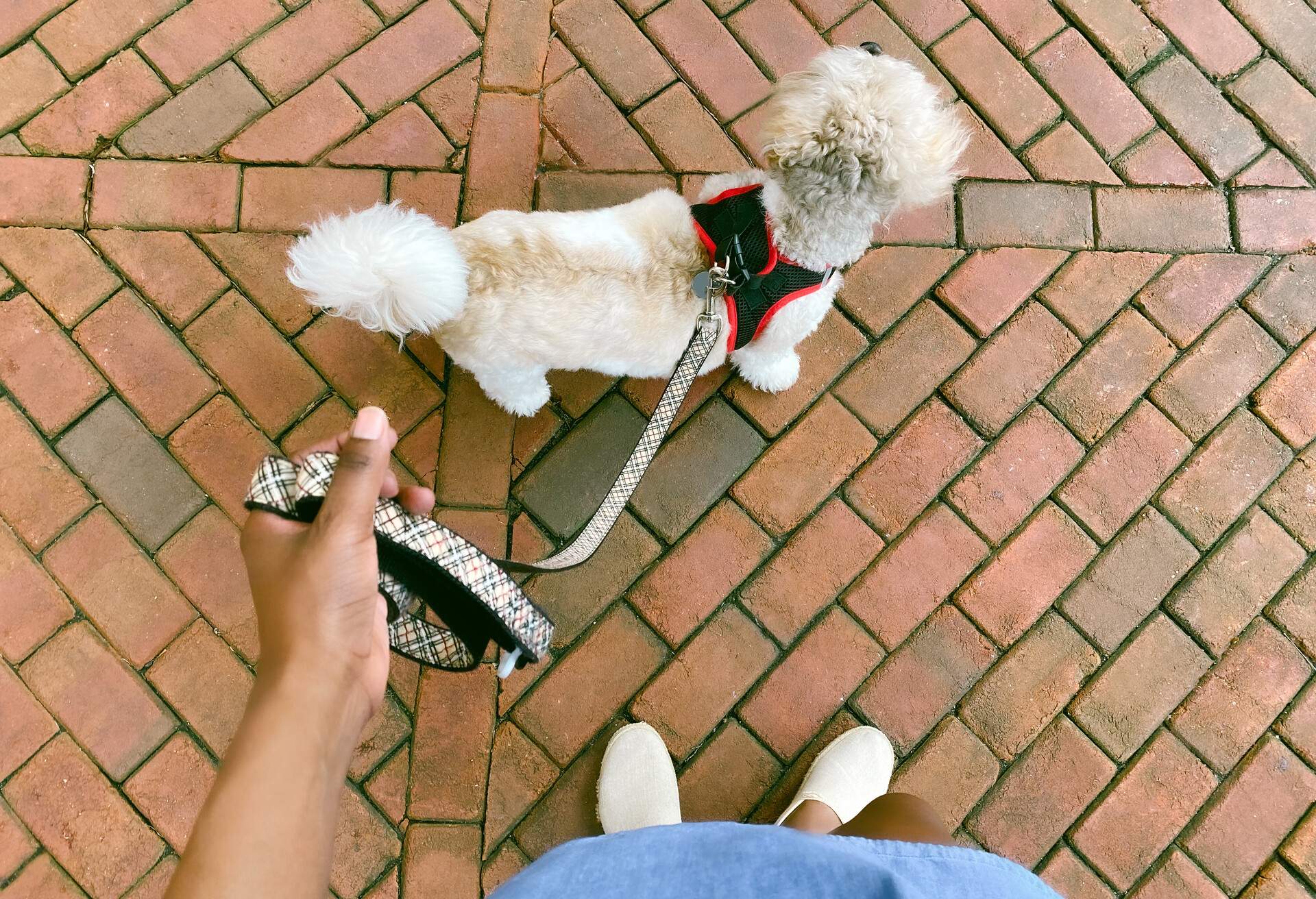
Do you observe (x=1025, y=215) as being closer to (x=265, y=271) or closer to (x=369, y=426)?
(x=369, y=426)

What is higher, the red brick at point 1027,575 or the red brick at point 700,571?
the red brick at point 700,571

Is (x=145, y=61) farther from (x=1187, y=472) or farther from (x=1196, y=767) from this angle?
(x=1196, y=767)

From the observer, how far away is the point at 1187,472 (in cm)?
239

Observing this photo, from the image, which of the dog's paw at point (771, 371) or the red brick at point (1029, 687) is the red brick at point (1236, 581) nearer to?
the red brick at point (1029, 687)

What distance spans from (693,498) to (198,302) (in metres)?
1.64

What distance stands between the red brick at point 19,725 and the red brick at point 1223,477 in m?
3.39

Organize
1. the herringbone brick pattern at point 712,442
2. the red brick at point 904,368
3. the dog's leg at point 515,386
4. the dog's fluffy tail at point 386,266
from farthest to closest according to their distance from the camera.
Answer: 1. the red brick at point 904,368
2. the herringbone brick pattern at point 712,442
3. the dog's leg at point 515,386
4. the dog's fluffy tail at point 386,266

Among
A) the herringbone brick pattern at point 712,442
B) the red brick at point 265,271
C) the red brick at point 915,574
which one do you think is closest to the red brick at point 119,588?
the herringbone brick pattern at point 712,442

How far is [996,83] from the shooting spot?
254 cm

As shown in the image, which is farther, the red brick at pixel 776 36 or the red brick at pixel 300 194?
the red brick at pixel 776 36

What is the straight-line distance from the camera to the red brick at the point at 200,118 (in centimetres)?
239

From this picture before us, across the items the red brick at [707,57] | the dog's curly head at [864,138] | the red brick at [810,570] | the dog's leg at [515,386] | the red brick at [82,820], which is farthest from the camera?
the red brick at [707,57]

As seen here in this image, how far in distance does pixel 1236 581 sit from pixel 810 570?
4.37 feet

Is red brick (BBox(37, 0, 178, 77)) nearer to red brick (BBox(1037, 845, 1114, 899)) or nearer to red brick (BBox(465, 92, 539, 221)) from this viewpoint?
red brick (BBox(465, 92, 539, 221))
